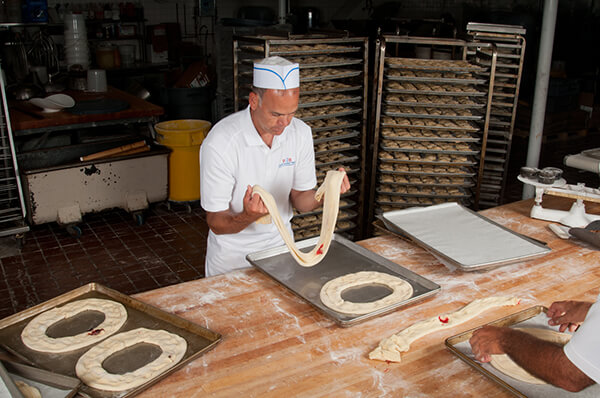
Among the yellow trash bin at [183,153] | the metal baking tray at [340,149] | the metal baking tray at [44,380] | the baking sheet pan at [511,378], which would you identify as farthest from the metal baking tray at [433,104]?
the metal baking tray at [44,380]

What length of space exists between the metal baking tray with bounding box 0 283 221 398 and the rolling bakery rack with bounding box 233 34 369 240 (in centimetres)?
196

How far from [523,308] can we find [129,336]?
4.61 ft

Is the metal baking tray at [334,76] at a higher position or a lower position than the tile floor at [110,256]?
higher

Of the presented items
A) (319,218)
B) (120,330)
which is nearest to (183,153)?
(319,218)

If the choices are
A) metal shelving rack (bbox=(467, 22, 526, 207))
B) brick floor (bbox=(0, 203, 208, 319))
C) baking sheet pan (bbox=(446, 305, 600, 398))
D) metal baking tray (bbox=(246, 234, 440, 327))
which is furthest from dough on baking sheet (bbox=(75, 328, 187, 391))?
metal shelving rack (bbox=(467, 22, 526, 207))

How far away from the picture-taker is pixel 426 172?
4.03 meters

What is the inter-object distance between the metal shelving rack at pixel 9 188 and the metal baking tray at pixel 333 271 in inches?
119

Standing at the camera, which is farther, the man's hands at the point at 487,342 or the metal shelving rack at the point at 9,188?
the metal shelving rack at the point at 9,188

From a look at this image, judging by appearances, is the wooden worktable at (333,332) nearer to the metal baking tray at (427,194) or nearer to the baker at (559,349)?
the baker at (559,349)

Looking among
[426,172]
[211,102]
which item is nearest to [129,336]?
[426,172]

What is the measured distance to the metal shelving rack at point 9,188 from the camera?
443 centimetres

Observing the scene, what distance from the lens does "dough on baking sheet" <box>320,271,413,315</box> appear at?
1.94 metres

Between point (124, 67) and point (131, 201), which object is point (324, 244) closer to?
point (131, 201)

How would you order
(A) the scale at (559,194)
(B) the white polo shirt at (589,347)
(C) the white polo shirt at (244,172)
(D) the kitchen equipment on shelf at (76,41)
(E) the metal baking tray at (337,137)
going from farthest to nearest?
(D) the kitchen equipment on shelf at (76,41), (E) the metal baking tray at (337,137), (A) the scale at (559,194), (C) the white polo shirt at (244,172), (B) the white polo shirt at (589,347)
